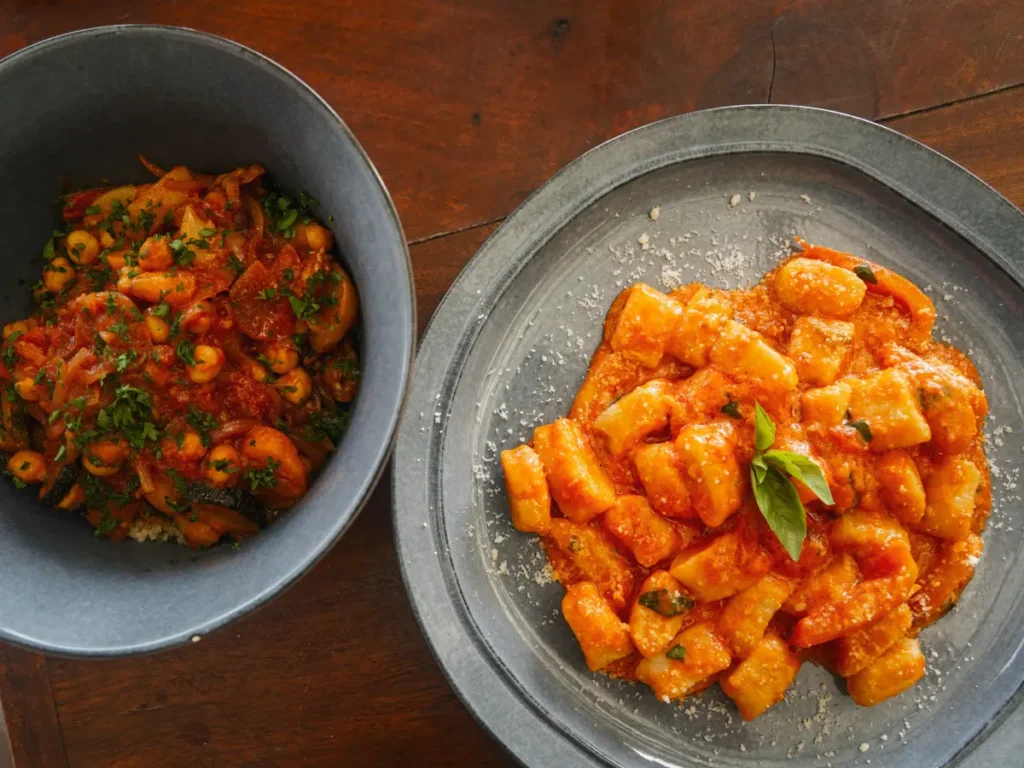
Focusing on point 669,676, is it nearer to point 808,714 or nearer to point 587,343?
point 808,714

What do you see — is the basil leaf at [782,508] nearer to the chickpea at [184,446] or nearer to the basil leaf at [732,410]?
the basil leaf at [732,410]

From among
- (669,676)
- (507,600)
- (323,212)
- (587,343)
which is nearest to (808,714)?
(669,676)

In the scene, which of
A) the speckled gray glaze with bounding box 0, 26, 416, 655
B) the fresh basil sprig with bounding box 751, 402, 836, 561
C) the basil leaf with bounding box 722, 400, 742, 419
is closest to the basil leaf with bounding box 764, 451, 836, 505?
the fresh basil sprig with bounding box 751, 402, 836, 561

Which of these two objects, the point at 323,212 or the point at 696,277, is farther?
the point at 696,277

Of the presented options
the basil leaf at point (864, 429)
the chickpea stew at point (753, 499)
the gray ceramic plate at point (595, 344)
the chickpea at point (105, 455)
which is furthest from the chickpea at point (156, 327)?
the basil leaf at point (864, 429)

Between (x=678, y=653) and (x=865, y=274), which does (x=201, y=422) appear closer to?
(x=678, y=653)

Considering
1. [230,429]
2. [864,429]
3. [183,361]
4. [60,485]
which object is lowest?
[60,485]

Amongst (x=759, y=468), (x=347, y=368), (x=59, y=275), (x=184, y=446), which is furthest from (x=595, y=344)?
(x=59, y=275)
